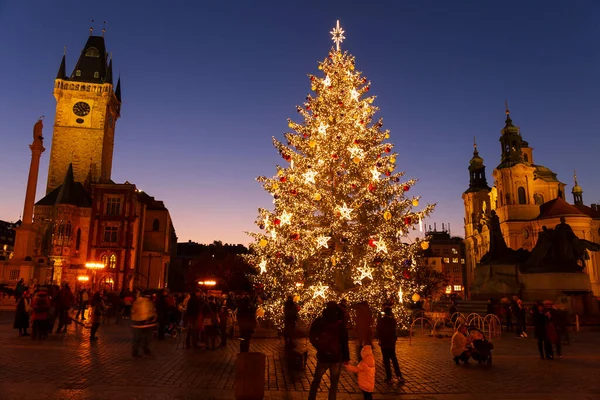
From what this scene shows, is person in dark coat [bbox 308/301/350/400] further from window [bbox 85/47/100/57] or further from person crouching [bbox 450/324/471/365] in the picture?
window [bbox 85/47/100/57]

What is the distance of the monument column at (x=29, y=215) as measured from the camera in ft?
122

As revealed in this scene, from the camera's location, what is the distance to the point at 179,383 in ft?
30.5

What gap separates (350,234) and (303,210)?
222 centimetres

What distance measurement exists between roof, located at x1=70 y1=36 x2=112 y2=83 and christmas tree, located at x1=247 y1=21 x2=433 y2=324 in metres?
69.6

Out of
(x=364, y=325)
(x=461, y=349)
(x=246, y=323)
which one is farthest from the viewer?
(x=461, y=349)

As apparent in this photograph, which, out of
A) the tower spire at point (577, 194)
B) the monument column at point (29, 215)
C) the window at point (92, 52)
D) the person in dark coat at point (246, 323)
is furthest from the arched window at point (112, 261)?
the tower spire at point (577, 194)

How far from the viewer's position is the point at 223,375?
10383 mm

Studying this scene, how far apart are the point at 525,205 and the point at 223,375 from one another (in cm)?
7501

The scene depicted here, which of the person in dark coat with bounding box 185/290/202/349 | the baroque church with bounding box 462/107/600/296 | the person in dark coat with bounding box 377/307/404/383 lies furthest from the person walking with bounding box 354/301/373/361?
the baroque church with bounding box 462/107/600/296

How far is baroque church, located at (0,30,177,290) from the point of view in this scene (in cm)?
4088

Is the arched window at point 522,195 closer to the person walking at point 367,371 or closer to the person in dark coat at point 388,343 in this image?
the person in dark coat at point 388,343

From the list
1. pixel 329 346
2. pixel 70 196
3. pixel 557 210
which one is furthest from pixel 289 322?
pixel 557 210

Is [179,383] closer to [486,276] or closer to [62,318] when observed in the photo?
[62,318]

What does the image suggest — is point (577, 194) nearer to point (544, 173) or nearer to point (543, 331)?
point (544, 173)
